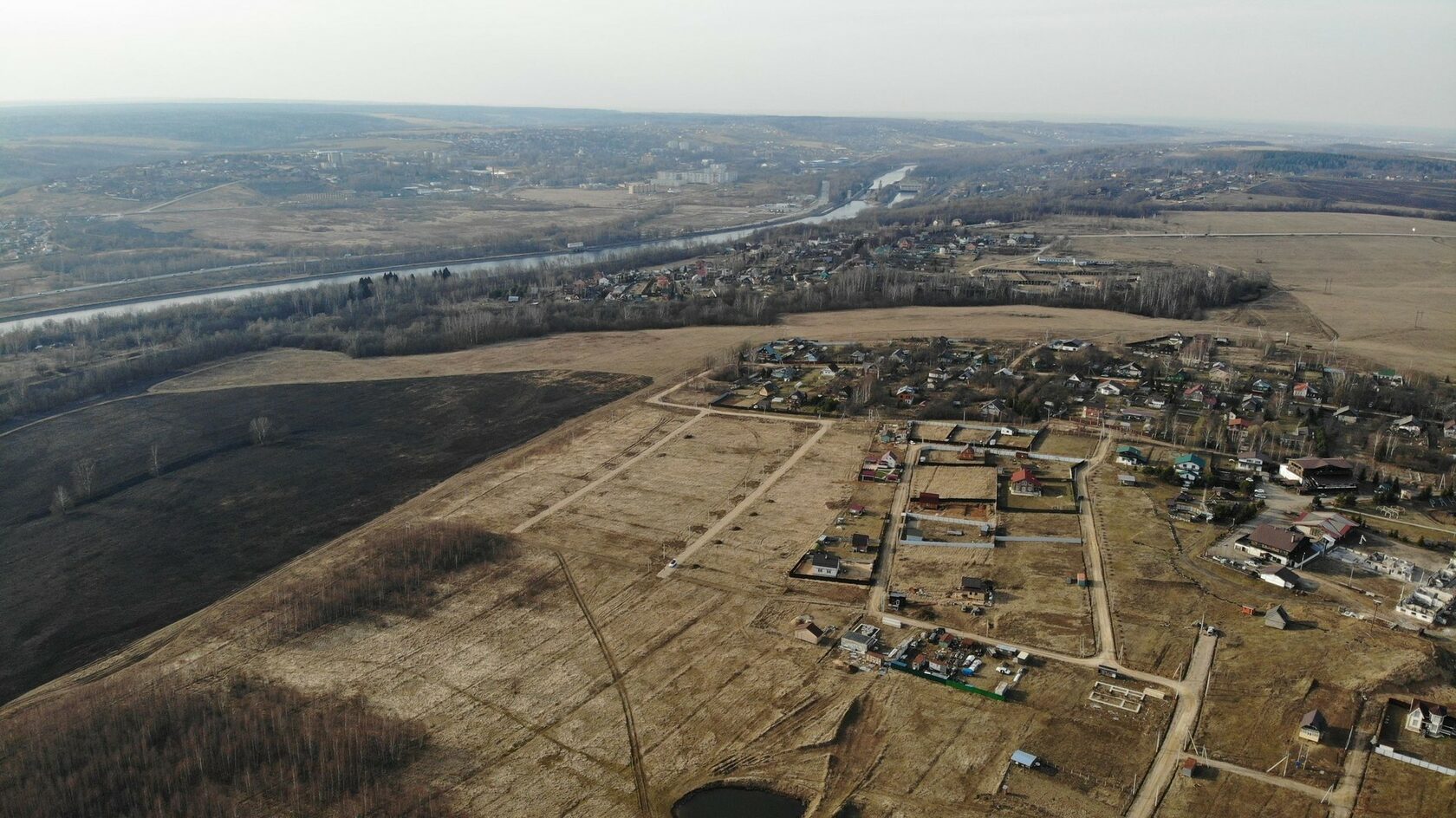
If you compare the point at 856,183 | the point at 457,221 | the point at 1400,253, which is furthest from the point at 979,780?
the point at 856,183

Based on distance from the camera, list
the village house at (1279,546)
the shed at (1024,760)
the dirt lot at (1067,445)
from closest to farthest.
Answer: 1. the shed at (1024,760)
2. the village house at (1279,546)
3. the dirt lot at (1067,445)

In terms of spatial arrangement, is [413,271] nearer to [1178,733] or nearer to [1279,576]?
[1279,576]

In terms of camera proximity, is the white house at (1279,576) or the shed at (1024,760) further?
the white house at (1279,576)

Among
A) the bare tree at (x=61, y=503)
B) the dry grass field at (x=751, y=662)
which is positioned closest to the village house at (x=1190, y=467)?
the dry grass field at (x=751, y=662)

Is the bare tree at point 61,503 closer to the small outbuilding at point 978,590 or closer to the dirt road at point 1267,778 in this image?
the small outbuilding at point 978,590

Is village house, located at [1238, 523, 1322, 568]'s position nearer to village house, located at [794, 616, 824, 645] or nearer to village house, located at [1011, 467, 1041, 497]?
village house, located at [1011, 467, 1041, 497]

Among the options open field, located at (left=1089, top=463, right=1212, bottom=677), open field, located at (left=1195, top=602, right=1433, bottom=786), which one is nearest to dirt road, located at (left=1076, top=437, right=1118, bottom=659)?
open field, located at (left=1089, top=463, right=1212, bottom=677)

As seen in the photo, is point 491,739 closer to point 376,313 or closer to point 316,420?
point 316,420
